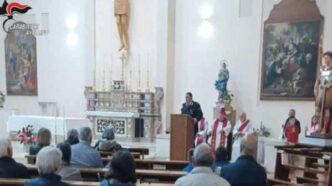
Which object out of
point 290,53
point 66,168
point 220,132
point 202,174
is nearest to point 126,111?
point 220,132

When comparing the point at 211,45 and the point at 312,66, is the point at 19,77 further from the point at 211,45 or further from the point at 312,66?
the point at 312,66

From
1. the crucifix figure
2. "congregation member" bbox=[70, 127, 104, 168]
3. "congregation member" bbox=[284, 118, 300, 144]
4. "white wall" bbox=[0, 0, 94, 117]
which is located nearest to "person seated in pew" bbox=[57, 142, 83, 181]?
"congregation member" bbox=[70, 127, 104, 168]

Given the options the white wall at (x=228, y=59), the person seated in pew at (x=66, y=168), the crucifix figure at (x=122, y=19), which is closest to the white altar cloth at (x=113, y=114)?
the white wall at (x=228, y=59)

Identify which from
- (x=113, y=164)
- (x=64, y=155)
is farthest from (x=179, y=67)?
(x=113, y=164)

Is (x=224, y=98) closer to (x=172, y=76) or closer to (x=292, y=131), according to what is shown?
(x=172, y=76)

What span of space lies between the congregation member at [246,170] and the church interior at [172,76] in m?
1.92

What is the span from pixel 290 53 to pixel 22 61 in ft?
26.3

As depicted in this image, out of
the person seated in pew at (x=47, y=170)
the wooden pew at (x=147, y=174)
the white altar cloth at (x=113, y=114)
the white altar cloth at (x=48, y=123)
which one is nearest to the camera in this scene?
the person seated in pew at (x=47, y=170)

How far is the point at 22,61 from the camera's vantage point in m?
12.3

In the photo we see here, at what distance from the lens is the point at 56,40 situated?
12.0 m

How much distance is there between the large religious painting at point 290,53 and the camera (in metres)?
8.34

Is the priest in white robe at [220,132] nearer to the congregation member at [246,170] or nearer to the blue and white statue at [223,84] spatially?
the blue and white statue at [223,84]

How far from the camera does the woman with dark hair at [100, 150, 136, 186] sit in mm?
2289

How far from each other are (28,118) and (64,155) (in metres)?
7.17
